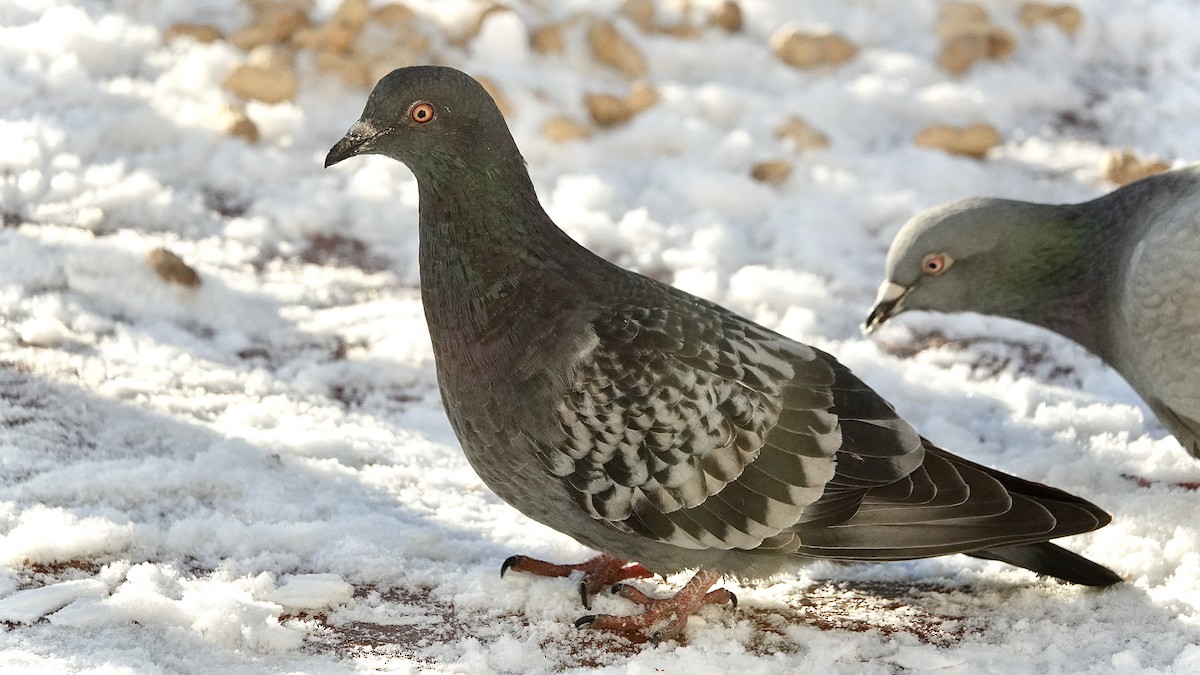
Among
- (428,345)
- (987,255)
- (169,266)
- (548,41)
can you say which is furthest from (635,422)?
(548,41)

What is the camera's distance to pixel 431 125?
2664 millimetres

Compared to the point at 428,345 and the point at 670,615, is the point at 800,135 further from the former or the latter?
the point at 670,615

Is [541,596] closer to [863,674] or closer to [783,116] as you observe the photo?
[863,674]

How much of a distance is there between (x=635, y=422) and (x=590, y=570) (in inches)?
20.3

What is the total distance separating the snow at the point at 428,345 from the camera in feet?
8.70

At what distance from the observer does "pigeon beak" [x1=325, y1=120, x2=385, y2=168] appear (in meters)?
2.68

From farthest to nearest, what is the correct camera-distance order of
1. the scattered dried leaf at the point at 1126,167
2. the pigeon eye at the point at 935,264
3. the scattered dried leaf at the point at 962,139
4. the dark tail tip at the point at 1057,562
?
the scattered dried leaf at the point at 962,139
the scattered dried leaf at the point at 1126,167
the pigeon eye at the point at 935,264
the dark tail tip at the point at 1057,562

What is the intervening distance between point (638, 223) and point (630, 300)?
7.03ft

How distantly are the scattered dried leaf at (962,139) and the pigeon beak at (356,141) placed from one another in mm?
3298

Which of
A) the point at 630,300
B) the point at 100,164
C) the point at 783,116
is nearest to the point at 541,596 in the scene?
the point at 630,300

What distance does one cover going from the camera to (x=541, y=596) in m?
2.86

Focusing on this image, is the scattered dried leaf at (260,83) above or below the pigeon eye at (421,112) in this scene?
Result: above

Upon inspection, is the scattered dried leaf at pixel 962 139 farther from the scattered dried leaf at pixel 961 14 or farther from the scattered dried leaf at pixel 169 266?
the scattered dried leaf at pixel 169 266

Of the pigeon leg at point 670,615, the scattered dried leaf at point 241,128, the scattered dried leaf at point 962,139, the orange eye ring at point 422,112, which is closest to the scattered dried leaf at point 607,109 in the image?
the scattered dried leaf at point 962,139
